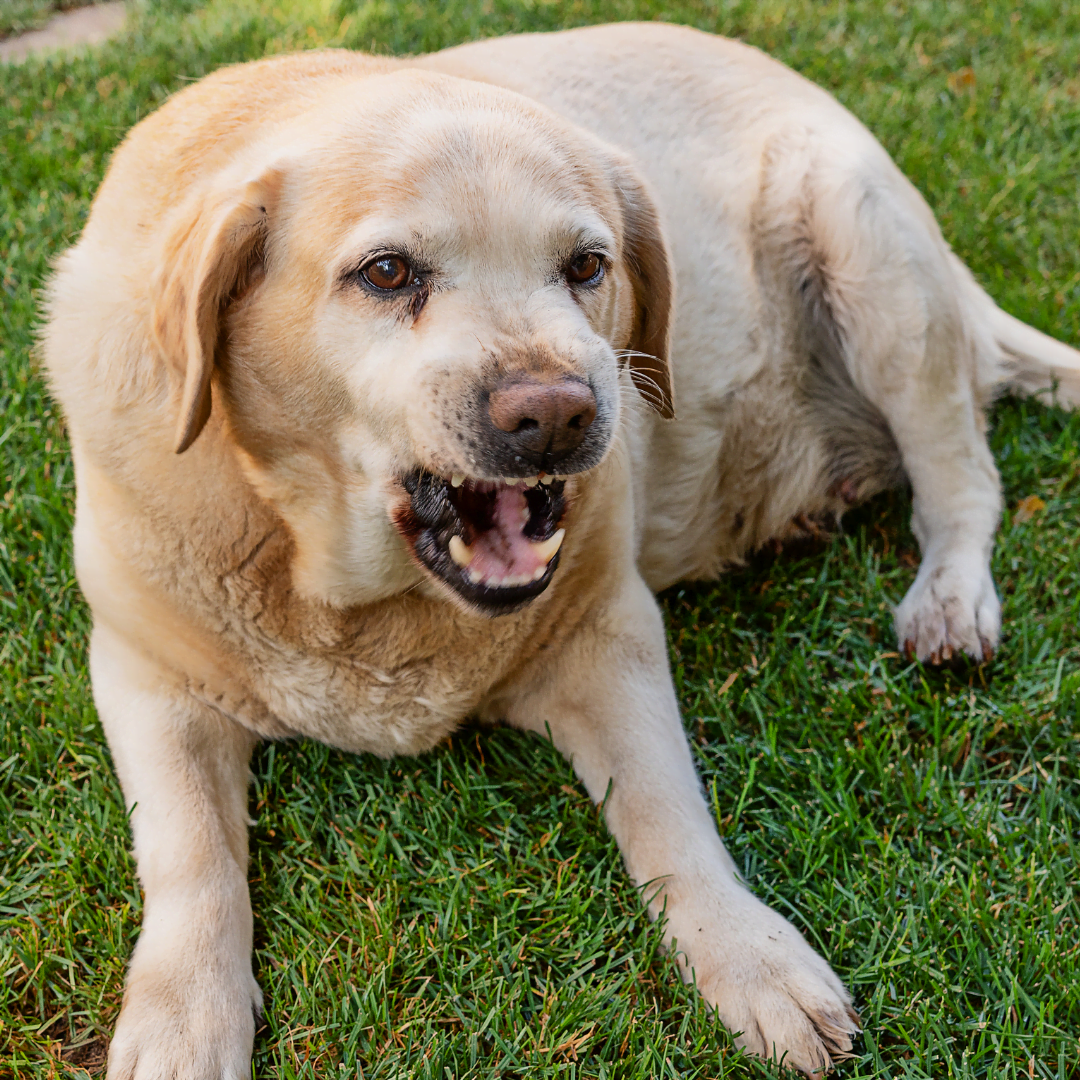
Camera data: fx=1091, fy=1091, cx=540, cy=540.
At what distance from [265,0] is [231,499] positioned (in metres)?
4.40

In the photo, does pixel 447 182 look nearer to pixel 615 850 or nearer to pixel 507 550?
pixel 507 550

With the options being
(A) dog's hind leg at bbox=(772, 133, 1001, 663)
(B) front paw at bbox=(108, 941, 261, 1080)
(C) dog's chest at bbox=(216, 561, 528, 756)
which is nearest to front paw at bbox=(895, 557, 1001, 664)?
(A) dog's hind leg at bbox=(772, 133, 1001, 663)

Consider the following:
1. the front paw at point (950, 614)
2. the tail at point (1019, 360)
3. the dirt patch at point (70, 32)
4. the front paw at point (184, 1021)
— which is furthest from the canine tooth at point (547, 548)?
the dirt patch at point (70, 32)

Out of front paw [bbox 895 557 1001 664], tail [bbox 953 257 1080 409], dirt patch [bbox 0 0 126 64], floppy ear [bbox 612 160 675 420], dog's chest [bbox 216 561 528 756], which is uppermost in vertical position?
floppy ear [bbox 612 160 675 420]

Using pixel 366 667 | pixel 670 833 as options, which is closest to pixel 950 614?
pixel 670 833

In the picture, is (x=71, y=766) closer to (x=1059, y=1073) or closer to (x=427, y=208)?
(x=427, y=208)

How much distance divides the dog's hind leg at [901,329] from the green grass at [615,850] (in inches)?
7.1

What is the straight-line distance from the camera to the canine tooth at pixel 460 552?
210 cm

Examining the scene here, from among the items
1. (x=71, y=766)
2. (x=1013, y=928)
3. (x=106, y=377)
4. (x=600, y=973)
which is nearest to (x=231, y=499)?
(x=106, y=377)

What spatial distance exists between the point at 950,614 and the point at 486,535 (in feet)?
4.61

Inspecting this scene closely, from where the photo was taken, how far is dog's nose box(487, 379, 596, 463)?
1827mm

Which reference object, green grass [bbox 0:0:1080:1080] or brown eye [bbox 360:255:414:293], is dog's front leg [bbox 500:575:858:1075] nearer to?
green grass [bbox 0:0:1080:1080]

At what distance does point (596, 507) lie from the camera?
2469mm

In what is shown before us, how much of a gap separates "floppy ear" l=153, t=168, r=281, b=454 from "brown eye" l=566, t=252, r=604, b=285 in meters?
0.56
